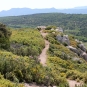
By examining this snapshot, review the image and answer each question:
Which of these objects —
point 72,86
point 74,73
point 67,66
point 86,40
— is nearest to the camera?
point 72,86

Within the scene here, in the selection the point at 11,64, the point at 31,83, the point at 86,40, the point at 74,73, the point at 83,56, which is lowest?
the point at 86,40

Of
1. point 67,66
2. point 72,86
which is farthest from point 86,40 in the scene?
point 72,86

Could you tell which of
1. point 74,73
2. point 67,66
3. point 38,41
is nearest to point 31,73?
point 74,73

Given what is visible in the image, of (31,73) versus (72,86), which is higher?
(31,73)

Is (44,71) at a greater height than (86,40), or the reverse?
(44,71)

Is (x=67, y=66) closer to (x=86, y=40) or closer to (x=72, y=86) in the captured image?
(x=72, y=86)

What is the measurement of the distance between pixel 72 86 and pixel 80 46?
35.1 meters

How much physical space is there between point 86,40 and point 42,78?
131520mm

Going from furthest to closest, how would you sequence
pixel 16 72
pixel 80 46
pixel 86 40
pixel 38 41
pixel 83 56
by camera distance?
1. pixel 86 40
2. pixel 80 46
3. pixel 83 56
4. pixel 38 41
5. pixel 16 72

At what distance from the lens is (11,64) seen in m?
17.5

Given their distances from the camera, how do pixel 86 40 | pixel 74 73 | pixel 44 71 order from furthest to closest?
pixel 86 40, pixel 74 73, pixel 44 71

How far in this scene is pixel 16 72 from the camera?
17344 mm

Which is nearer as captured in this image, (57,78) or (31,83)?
(31,83)

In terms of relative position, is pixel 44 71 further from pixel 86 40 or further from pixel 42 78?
pixel 86 40
